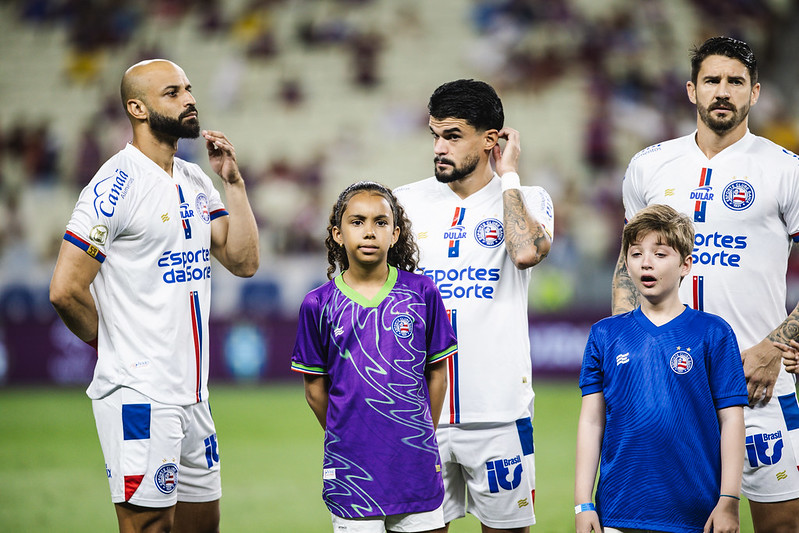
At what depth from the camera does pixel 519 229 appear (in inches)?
164

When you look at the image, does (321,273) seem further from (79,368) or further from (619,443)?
(619,443)

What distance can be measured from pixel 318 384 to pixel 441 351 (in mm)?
523

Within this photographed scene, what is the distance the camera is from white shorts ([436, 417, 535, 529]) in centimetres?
418

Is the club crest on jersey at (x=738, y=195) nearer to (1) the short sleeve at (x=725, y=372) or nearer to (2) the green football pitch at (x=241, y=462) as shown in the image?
(1) the short sleeve at (x=725, y=372)

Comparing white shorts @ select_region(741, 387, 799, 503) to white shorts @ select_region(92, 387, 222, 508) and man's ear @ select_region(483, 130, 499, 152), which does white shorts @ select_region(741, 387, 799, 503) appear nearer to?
Answer: man's ear @ select_region(483, 130, 499, 152)

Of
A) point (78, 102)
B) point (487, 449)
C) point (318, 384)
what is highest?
point (78, 102)

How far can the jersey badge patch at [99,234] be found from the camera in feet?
13.5

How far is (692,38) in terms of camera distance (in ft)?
57.9

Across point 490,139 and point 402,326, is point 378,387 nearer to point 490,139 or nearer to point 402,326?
point 402,326

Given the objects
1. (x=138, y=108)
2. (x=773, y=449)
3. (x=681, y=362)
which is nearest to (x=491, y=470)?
(x=681, y=362)

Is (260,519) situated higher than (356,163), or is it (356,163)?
(356,163)

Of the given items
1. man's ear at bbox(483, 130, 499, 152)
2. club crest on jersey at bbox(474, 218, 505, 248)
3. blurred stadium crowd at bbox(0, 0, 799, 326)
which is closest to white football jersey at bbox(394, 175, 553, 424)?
club crest on jersey at bbox(474, 218, 505, 248)

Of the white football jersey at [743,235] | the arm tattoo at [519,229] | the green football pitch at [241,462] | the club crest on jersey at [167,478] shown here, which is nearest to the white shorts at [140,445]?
the club crest on jersey at [167,478]

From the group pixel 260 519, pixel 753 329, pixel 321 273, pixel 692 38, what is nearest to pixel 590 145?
Result: pixel 692 38
